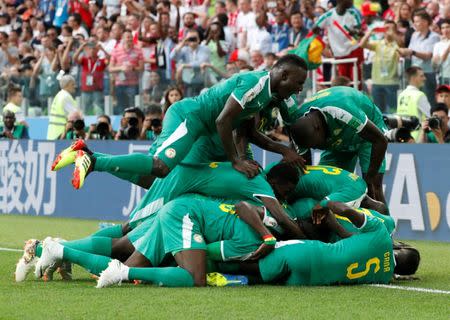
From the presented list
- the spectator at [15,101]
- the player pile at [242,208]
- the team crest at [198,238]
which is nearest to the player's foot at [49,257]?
the player pile at [242,208]

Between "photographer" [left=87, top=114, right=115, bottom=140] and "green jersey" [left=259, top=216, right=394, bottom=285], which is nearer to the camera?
"green jersey" [left=259, top=216, right=394, bottom=285]

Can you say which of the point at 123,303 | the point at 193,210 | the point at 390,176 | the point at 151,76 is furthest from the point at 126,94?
the point at 123,303

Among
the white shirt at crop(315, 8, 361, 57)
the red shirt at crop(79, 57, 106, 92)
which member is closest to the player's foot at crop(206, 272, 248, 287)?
the white shirt at crop(315, 8, 361, 57)

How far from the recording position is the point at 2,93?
22.4 m

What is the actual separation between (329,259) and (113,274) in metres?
1.68

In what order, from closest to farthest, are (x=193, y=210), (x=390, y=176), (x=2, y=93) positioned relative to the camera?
(x=193, y=210), (x=390, y=176), (x=2, y=93)

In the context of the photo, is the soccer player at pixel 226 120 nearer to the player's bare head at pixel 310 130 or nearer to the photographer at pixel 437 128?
the player's bare head at pixel 310 130

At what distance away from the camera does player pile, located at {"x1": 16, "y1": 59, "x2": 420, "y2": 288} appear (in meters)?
8.65

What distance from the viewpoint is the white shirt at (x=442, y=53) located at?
15273 millimetres

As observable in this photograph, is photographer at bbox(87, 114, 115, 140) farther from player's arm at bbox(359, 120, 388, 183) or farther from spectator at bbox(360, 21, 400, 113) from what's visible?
player's arm at bbox(359, 120, 388, 183)

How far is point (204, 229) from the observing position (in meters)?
8.83

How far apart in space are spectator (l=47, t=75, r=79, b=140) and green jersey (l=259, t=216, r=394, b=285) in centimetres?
1158

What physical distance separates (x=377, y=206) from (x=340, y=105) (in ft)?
3.58

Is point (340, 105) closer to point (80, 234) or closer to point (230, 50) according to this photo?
point (80, 234)
